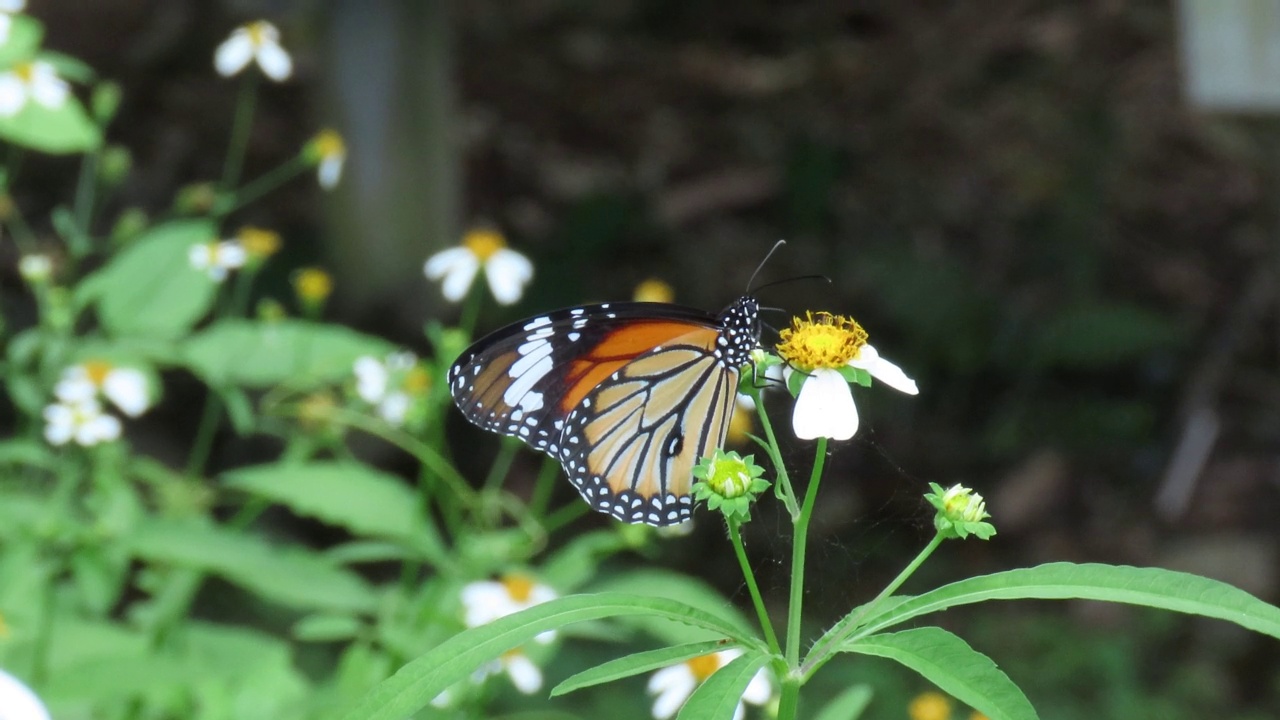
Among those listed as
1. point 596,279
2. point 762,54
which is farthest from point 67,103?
point 762,54

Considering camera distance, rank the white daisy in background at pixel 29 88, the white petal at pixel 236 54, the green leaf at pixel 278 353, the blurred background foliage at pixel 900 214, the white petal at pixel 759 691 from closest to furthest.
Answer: the white petal at pixel 759 691 → the white daisy in background at pixel 29 88 → the green leaf at pixel 278 353 → the white petal at pixel 236 54 → the blurred background foliage at pixel 900 214

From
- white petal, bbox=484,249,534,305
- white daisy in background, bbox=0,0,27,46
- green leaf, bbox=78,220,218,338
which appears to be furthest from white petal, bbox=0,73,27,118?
white petal, bbox=484,249,534,305

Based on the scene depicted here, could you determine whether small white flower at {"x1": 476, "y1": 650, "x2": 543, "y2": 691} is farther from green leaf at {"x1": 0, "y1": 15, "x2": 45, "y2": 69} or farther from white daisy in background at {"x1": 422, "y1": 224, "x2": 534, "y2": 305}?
green leaf at {"x1": 0, "y1": 15, "x2": 45, "y2": 69}

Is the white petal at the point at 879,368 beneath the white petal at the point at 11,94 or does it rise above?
beneath

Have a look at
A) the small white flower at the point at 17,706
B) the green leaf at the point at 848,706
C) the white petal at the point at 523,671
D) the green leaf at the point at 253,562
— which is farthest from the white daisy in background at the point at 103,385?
the small white flower at the point at 17,706

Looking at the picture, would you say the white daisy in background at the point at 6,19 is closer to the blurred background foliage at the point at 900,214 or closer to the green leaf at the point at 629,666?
the green leaf at the point at 629,666

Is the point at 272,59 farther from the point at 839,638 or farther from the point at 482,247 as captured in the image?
the point at 839,638
